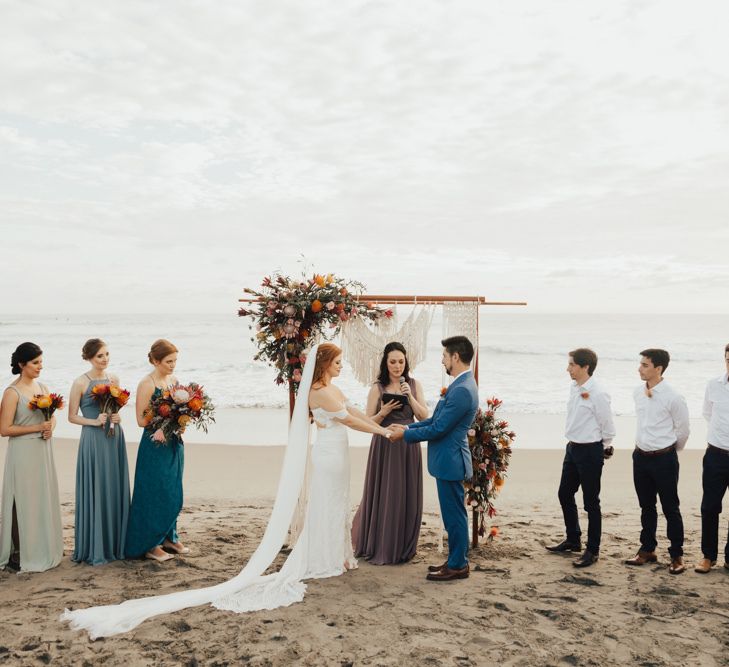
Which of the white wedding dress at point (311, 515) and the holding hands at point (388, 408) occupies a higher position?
the holding hands at point (388, 408)

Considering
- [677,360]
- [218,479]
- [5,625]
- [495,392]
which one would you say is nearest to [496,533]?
[5,625]

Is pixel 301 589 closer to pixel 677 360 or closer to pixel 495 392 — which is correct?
pixel 495 392

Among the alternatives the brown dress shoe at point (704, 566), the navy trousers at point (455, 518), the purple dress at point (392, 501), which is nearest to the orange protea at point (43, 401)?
the purple dress at point (392, 501)

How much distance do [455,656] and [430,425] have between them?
1856 millimetres

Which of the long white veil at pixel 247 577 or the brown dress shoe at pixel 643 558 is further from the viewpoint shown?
the brown dress shoe at pixel 643 558

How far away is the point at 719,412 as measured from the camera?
5625mm

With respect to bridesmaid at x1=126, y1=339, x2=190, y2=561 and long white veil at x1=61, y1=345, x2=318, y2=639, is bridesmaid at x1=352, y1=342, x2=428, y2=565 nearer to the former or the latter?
long white veil at x1=61, y1=345, x2=318, y2=639

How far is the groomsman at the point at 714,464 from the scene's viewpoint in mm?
5586

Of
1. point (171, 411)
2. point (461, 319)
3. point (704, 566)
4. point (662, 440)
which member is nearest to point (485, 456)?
point (461, 319)

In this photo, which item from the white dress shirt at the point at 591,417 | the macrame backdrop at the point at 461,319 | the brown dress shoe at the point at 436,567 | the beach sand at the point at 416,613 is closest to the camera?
the beach sand at the point at 416,613

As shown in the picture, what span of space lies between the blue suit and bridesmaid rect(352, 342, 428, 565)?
0.60m

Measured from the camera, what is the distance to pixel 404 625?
4625 mm

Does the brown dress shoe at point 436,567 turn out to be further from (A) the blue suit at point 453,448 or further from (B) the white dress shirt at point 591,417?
(B) the white dress shirt at point 591,417

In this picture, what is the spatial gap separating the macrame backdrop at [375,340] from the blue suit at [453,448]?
1.24 m
